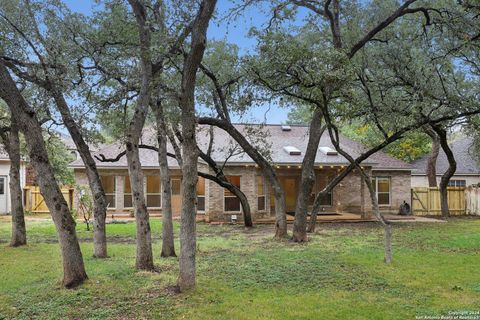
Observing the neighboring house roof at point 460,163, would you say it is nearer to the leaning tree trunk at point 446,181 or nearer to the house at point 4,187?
the leaning tree trunk at point 446,181

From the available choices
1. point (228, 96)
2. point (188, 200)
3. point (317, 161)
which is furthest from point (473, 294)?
point (317, 161)

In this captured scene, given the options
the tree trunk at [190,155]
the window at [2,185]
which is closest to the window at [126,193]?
the window at [2,185]

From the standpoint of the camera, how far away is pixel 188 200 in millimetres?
6684

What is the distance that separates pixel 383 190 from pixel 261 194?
23.0 feet

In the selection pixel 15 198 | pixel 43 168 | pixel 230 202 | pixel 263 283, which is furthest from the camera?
pixel 230 202

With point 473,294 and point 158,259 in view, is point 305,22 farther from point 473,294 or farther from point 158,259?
point 473,294

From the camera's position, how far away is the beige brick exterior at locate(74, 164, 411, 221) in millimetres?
19234

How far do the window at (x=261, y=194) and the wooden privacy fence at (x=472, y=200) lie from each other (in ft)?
39.7

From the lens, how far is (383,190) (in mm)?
22203

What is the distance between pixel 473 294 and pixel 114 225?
14360 mm

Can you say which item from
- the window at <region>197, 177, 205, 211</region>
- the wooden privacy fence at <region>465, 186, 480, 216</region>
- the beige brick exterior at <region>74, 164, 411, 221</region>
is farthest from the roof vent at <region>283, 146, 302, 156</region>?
the wooden privacy fence at <region>465, 186, 480, 216</region>

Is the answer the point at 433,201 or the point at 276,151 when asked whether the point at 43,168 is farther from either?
the point at 433,201

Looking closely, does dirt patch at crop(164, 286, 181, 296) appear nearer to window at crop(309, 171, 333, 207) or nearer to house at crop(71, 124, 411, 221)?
house at crop(71, 124, 411, 221)

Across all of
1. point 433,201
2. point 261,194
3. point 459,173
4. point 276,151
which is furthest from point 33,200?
point 459,173
